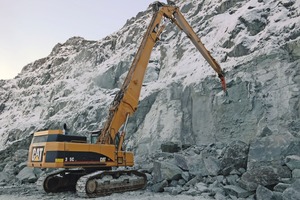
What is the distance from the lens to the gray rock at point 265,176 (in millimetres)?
8141

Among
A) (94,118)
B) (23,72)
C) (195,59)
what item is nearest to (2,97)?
(23,72)

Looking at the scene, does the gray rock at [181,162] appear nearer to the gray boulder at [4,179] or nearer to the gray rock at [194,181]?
the gray rock at [194,181]

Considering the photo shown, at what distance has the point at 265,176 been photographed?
26.8 feet

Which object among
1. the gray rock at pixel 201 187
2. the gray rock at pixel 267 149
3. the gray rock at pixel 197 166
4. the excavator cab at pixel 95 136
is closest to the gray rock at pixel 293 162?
the gray rock at pixel 267 149

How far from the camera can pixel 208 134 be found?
1770 cm

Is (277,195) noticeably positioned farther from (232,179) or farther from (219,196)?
(232,179)

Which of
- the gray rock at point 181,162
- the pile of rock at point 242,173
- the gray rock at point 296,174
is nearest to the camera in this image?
the gray rock at point 296,174

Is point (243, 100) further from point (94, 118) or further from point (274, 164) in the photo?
point (94, 118)

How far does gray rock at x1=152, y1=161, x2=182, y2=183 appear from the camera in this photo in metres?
10.4

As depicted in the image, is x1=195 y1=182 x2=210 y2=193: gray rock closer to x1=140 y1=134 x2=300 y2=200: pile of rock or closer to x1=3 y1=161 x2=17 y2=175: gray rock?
x1=140 y1=134 x2=300 y2=200: pile of rock

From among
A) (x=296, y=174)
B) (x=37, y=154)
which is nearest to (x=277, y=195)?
(x=296, y=174)

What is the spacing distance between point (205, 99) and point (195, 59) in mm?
5671

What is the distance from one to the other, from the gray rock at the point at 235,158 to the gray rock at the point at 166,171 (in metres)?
1.65

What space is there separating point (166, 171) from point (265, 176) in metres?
3.57
